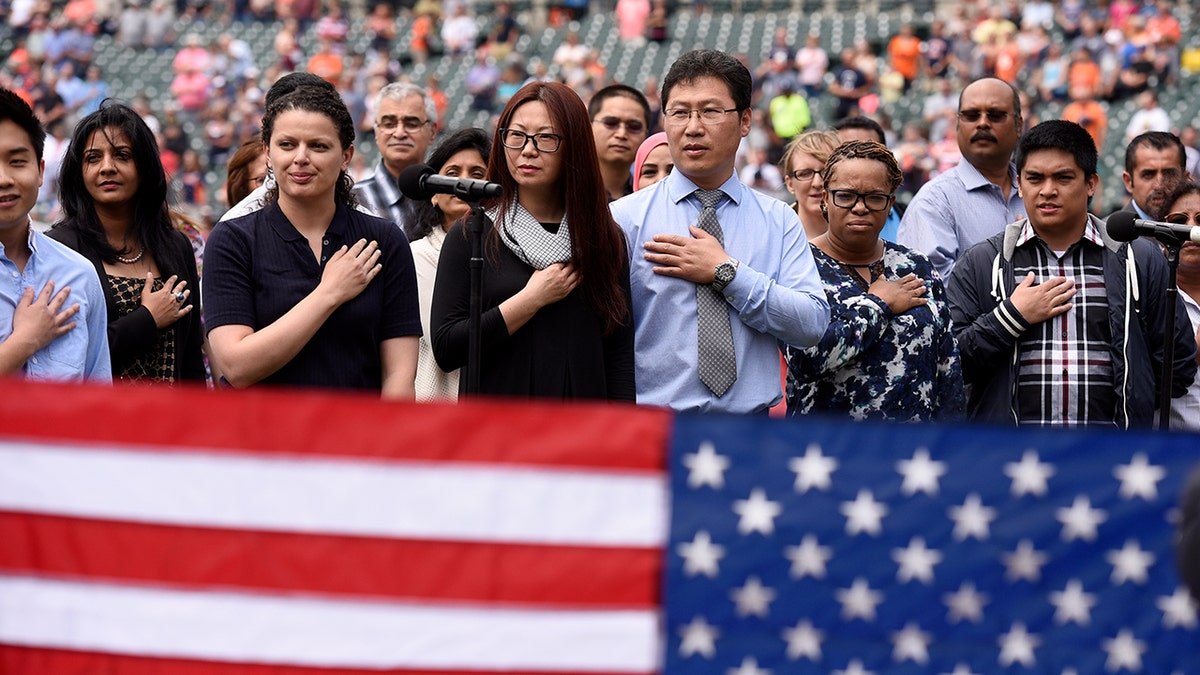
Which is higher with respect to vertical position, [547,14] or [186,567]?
[547,14]

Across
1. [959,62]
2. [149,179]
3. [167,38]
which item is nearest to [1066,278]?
[149,179]

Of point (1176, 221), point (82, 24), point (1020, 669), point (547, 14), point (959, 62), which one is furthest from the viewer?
point (547, 14)

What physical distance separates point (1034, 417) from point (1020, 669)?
2246mm

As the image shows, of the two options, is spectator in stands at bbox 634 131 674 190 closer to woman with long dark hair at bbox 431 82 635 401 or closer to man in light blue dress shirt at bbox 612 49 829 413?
man in light blue dress shirt at bbox 612 49 829 413

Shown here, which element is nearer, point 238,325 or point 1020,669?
point 1020,669

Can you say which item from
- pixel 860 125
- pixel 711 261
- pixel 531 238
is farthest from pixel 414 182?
pixel 860 125

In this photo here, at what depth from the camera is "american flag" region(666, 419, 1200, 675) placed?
3.14 m

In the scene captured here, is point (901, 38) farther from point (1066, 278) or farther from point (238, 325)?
point (238, 325)

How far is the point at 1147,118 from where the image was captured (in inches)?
721

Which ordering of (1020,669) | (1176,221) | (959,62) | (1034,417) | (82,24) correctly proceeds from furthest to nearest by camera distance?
(82,24), (959,62), (1176,221), (1034,417), (1020,669)

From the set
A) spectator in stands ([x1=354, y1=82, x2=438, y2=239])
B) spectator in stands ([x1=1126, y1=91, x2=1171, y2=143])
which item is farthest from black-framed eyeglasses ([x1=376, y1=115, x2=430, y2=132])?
spectator in stands ([x1=1126, y1=91, x2=1171, y2=143])

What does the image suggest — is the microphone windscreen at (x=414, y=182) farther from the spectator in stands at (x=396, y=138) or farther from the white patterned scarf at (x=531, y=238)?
the spectator in stands at (x=396, y=138)

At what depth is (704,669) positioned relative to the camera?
10.3 ft

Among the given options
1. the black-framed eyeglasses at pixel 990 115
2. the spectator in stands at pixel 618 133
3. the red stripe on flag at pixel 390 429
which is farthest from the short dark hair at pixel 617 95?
the red stripe on flag at pixel 390 429
